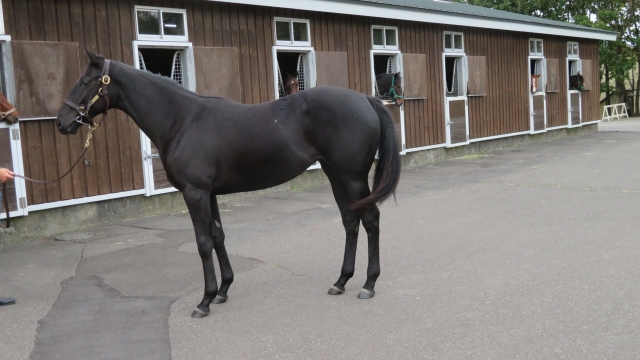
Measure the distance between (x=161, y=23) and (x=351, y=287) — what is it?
5.75 metres

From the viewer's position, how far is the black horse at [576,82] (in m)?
21.1

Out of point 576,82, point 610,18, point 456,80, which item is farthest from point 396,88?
point 610,18

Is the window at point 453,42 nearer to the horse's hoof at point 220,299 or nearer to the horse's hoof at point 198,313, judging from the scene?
the horse's hoof at point 220,299

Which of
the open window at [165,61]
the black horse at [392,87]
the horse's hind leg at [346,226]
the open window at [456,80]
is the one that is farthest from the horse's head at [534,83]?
the horse's hind leg at [346,226]

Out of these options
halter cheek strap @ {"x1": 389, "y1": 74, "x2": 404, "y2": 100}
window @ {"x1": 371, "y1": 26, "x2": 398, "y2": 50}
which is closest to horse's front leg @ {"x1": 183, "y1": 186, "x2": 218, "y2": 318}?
halter cheek strap @ {"x1": 389, "y1": 74, "x2": 404, "y2": 100}

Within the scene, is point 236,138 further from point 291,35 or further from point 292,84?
point 291,35

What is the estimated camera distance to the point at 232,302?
5242 mm

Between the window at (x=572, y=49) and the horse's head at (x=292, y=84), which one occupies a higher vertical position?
the window at (x=572, y=49)

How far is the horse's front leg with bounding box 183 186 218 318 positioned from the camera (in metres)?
4.96

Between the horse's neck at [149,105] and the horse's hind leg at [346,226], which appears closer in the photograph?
the horse's neck at [149,105]

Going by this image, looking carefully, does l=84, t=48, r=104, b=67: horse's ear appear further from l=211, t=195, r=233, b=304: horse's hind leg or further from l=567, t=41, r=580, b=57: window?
l=567, t=41, r=580, b=57: window

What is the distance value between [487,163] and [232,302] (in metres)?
10.4

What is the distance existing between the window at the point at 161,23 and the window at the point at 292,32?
2077 mm

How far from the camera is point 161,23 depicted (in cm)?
963
